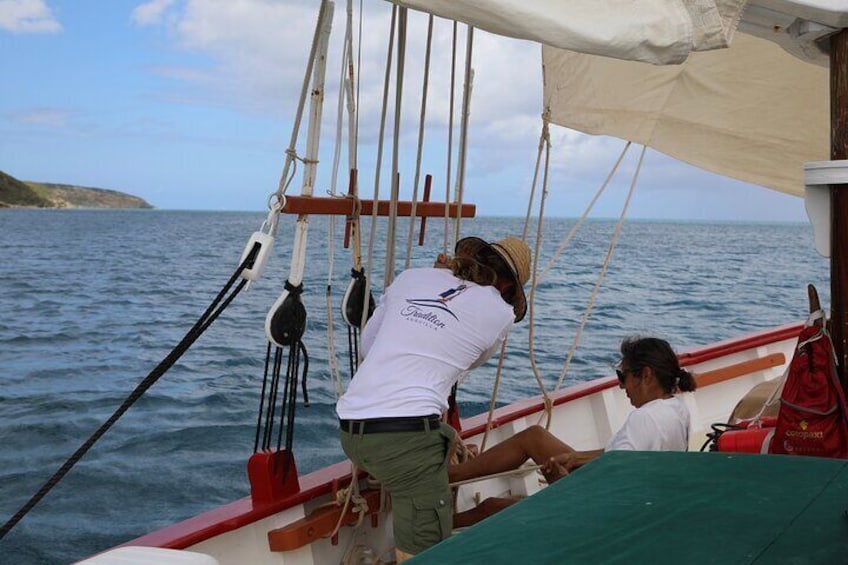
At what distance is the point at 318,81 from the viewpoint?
3033 mm

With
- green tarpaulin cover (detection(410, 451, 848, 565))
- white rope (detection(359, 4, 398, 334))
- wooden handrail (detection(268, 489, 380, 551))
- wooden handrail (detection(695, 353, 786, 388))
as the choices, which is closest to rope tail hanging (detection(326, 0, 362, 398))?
white rope (detection(359, 4, 398, 334))

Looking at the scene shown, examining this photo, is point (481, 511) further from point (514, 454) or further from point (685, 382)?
point (685, 382)

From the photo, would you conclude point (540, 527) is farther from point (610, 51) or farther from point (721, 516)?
point (610, 51)

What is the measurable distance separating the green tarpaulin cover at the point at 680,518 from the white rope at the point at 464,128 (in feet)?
5.33

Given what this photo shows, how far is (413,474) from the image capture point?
8.75 feet

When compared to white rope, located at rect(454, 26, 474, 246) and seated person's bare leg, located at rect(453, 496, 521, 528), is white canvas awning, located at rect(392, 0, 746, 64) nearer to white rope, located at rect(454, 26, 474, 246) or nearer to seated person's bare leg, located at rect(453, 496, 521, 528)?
white rope, located at rect(454, 26, 474, 246)

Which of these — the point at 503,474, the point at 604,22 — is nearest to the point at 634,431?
the point at 503,474

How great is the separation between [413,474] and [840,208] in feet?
4.40

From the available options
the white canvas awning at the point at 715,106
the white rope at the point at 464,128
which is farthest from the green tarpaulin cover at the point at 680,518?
the white canvas awning at the point at 715,106

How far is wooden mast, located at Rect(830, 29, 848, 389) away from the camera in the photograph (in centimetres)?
237

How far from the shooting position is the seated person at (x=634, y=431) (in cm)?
285

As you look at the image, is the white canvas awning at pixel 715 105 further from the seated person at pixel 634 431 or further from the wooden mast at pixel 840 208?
the seated person at pixel 634 431

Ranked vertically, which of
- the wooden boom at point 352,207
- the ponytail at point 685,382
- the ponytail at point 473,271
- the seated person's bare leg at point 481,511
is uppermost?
the wooden boom at point 352,207

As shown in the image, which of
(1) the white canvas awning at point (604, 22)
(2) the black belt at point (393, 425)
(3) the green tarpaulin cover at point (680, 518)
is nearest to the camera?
(3) the green tarpaulin cover at point (680, 518)
